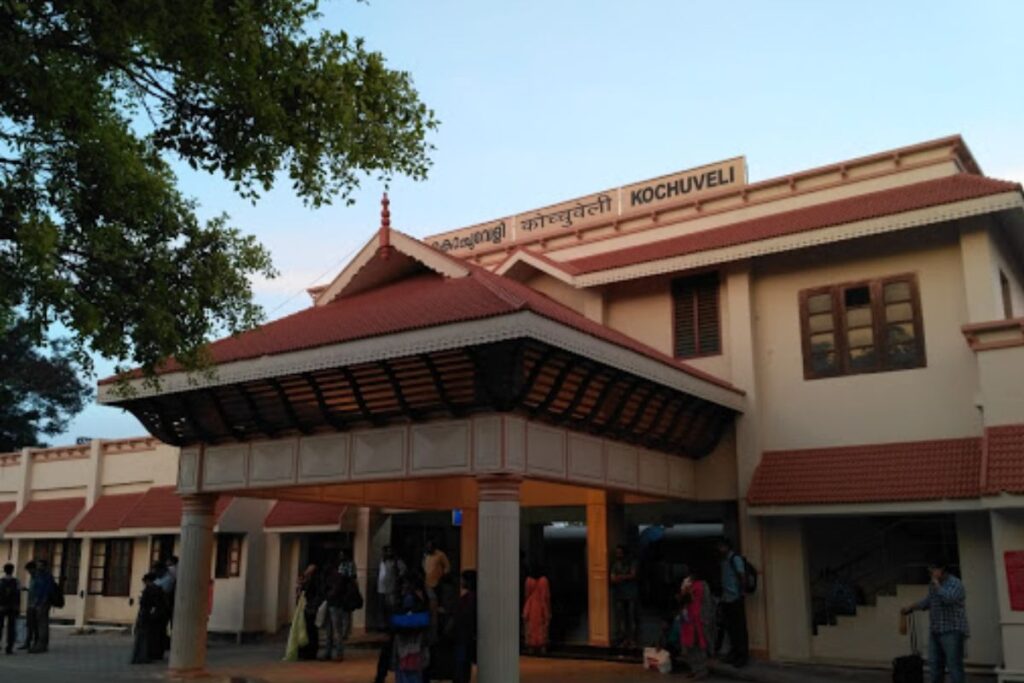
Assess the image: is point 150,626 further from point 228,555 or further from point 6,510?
point 6,510

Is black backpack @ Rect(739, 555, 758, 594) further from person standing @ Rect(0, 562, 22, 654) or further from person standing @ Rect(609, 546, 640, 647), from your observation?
person standing @ Rect(0, 562, 22, 654)

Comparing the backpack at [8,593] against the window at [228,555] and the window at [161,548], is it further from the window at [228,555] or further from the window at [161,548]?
the window at [161,548]

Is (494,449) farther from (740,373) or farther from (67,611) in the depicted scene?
(67,611)

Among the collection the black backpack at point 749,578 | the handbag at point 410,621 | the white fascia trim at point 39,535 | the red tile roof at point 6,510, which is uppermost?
the red tile roof at point 6,510

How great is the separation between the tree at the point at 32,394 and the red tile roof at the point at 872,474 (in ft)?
120

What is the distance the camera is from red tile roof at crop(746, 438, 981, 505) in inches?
524

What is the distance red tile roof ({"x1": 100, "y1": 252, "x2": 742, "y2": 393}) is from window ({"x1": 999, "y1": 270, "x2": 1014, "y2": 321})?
4.59 meters

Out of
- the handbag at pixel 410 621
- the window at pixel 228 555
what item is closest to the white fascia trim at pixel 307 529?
the window at pixel 228 555

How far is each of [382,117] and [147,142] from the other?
2809 mm

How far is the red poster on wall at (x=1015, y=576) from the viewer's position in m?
12.0

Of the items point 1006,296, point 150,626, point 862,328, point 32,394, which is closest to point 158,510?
point 150,626

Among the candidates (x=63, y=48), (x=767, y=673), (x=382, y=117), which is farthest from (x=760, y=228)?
(x=63, y=48)

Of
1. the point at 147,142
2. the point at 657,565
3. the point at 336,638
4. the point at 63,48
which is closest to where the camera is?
the point at 63,48

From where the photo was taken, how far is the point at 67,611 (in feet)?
80.7
